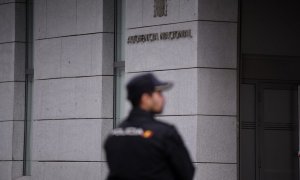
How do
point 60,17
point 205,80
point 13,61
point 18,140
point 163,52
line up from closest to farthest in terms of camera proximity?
point 205,80, point 163,52, point 60,17, point 13,61, point 18,140

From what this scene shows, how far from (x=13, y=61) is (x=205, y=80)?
533 cm

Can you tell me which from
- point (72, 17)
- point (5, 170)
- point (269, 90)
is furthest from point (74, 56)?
point (269, 90)

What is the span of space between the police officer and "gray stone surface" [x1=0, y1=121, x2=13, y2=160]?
11272 millimetres

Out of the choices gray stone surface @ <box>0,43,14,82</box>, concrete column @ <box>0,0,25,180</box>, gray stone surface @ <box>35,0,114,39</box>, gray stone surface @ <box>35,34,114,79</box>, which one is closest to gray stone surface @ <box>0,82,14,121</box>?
concrete column @ <box>0,0,25,180</box>

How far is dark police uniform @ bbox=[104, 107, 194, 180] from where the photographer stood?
20.3 feet

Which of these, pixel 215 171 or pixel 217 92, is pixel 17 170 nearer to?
pixel 215 171

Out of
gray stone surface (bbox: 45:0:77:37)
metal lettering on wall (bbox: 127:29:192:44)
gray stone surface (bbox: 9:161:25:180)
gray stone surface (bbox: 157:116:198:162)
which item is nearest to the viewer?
gray stone surface (bbox: 157:116:198:162)

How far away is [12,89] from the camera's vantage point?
56.9ft

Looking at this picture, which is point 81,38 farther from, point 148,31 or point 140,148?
point 140,148

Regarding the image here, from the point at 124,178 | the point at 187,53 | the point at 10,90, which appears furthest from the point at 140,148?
the point at 10,90

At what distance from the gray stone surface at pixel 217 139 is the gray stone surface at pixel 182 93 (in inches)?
12.3

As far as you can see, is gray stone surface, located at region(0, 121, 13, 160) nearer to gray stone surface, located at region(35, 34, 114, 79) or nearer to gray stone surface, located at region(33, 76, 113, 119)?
gray stone surface, located at region(33, 76, 113, 119)

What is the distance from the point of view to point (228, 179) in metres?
13.8

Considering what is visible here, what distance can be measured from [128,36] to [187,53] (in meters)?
1.57
